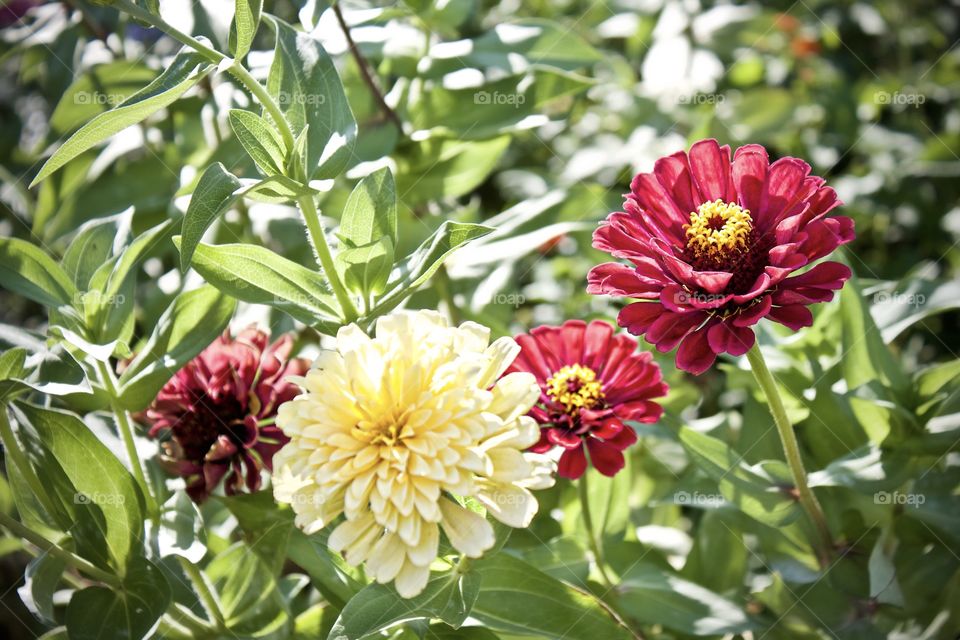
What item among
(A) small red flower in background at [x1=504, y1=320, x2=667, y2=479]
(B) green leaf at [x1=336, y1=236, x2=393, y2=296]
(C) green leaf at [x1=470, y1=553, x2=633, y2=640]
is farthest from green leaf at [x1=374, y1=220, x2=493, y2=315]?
(C) green leaf at [x1=470, y1=553, x2=633, y2=640]

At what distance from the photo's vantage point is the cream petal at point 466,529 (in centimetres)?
57

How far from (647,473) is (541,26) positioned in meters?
0.56

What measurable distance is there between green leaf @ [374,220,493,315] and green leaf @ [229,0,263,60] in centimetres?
19

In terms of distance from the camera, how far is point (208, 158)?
111 centimetres

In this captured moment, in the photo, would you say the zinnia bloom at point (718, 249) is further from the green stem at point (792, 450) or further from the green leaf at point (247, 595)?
the green leaf at point (247, 595)

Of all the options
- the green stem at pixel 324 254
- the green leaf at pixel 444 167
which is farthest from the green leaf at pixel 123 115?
the green leaf at pixel 444 167

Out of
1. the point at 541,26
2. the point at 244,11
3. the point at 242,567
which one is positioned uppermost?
the point at 244,11

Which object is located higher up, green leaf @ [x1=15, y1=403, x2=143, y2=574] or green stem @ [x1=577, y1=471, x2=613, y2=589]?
green leaf @ [x1=15, y1=403, x2=143, y2=574]

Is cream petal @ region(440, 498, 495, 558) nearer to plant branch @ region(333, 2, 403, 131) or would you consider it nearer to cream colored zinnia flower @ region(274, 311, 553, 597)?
cream colored zinnia flower @ region(274, 311, 553, 597)

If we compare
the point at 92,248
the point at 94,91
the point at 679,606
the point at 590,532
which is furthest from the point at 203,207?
the point at 94,91

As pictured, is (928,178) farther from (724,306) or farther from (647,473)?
(724,306)

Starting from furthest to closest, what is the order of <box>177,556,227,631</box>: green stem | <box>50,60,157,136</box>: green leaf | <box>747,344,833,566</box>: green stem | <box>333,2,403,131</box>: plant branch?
<box>50,60,157,136</box>: green leaf < <box>333,2,403,131</box>: plant branch < <box>177,556,227,631</box>: green stem < <box>747,344,833,566</box>: green stem

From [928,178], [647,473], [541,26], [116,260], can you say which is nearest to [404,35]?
[541,26]

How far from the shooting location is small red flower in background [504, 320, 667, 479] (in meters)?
0.74
